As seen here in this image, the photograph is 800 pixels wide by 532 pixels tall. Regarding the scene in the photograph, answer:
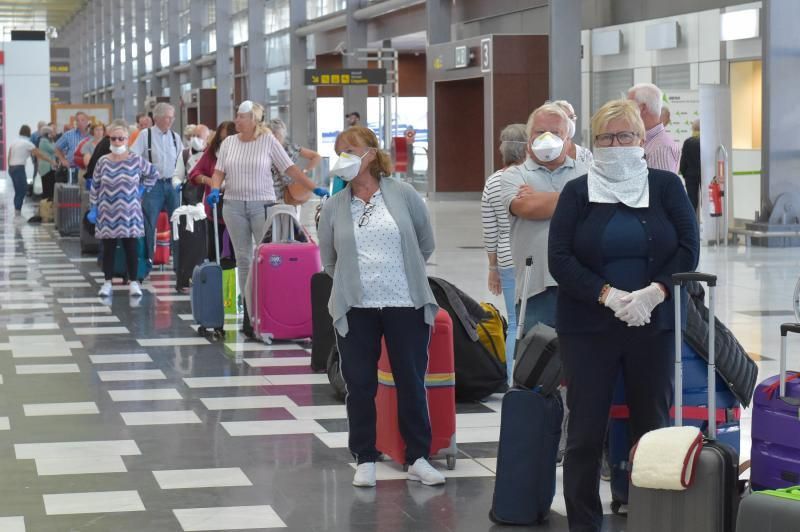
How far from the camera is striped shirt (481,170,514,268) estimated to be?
7.04 m

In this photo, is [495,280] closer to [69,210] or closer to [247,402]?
[247,402]

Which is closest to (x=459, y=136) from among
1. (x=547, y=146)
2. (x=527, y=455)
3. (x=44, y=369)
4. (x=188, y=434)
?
(x=44, y=369)

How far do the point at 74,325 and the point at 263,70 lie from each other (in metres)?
34.0

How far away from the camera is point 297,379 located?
8727 mm

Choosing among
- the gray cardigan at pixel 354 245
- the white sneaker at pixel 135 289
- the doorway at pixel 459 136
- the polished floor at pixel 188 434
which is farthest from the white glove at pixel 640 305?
the doorway at pixel 459 136

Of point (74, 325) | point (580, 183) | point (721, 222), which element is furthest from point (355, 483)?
point (721, 222)

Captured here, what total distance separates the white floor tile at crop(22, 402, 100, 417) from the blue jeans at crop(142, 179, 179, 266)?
22.7ft

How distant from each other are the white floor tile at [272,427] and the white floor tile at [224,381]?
48.7 inches

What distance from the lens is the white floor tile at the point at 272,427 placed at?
703 cm

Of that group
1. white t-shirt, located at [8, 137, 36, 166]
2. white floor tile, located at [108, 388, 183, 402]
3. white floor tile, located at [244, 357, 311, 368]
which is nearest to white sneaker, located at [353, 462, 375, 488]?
white floor tile, located at [108, 388, 183, 402]

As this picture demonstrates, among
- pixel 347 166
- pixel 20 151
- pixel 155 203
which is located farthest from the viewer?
pixel 20 151

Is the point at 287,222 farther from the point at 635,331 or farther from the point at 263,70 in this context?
the point at 263,70

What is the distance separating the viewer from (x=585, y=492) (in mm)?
4785

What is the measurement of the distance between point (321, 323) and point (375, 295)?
9.80 ft
